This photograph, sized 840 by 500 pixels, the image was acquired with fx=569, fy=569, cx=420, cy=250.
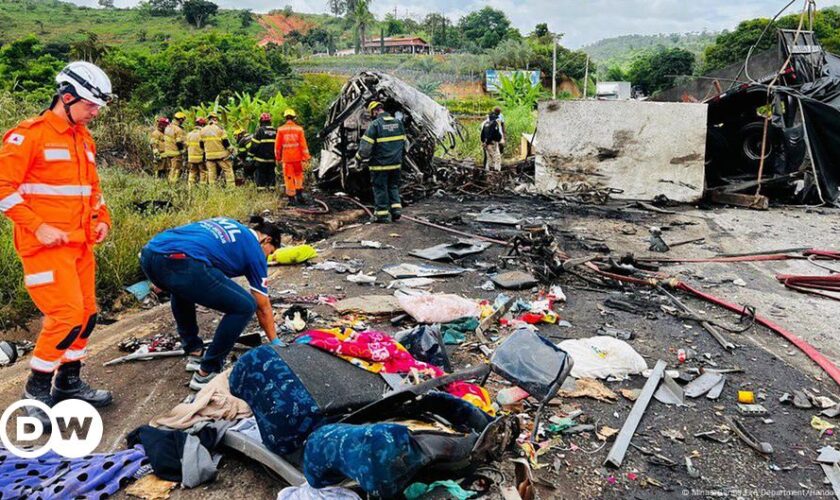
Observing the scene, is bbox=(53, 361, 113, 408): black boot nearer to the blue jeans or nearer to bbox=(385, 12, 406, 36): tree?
the blue jeans

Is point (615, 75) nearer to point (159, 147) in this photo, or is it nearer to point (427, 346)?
point (159, 147)

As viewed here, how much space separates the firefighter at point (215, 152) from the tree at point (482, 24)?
57580 millimetres

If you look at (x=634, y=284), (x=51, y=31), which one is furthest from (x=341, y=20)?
(x=634, y=284)

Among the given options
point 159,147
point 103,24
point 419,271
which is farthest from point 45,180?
point 103,24

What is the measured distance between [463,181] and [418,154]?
112cm

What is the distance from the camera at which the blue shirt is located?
305 centimetres

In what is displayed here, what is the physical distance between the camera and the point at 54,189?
2.98 metres

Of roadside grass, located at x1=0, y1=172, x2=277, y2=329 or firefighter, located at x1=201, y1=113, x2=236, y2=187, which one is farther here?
firefighter, located at x1=201, y1=113, x2=236, y2=187

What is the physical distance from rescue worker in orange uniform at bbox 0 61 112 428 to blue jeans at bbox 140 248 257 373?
1.23 ft

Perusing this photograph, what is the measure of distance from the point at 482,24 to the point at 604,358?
74104mm

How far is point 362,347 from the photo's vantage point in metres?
2.95

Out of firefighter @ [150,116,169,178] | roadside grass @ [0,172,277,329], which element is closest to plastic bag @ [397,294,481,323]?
roadside grass @ [0,172,277,329]

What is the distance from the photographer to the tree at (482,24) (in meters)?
66.8

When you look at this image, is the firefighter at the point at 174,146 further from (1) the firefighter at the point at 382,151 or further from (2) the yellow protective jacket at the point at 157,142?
(1) the firefighter at the point at 382,151
